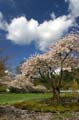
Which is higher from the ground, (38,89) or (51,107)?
(38,89)

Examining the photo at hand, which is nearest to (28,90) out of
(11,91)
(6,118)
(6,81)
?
(11,91)

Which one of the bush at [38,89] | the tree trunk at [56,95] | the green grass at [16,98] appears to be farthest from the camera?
the bush at [38,89]

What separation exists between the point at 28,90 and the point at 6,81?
79.2ft

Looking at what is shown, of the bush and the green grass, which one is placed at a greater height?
the bush

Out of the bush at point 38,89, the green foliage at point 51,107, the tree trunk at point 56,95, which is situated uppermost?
the bush at point 38,89

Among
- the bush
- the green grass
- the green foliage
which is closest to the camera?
the green foliage

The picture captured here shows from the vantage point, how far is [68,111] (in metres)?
29.9

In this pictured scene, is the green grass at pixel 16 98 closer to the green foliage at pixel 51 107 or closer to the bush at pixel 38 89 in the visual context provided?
the green foliage at pixel 51 107

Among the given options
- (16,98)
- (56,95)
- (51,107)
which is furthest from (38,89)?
(51,107)

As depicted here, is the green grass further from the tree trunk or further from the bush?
the bush

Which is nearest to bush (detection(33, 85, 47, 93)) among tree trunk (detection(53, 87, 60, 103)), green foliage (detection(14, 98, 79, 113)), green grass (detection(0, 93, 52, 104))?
green grass (detection(0, 93, 52, 104))

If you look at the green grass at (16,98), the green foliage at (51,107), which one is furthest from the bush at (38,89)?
the green foliage at (51,107)

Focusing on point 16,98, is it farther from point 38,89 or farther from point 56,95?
point 38,89

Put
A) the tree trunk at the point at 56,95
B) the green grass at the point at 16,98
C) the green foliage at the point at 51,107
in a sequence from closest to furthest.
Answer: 1. the green foliage at the point at 51,107
2. the tree trunk at the point at 56,95
3. the green grass at the point at 16,98
